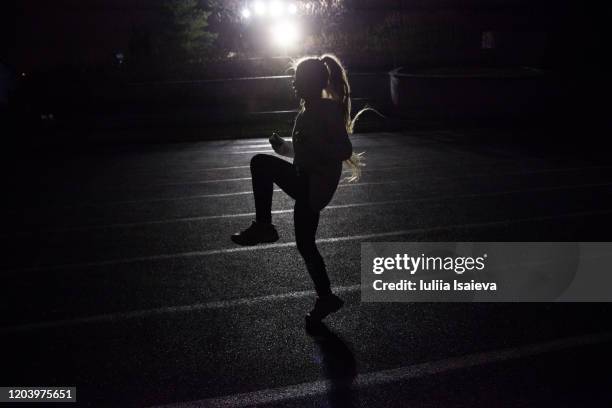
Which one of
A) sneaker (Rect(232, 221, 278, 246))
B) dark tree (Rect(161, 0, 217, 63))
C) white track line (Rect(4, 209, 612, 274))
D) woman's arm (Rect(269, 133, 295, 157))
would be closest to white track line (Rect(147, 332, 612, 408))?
sneaker (Rect(232, 221, 278, 246))

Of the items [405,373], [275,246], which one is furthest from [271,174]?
[275,246]

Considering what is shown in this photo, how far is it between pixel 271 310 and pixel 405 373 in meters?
1.37

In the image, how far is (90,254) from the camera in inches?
236

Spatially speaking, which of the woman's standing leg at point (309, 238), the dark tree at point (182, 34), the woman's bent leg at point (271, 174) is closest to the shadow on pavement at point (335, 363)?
the woman's standing leg at point (309, 238)

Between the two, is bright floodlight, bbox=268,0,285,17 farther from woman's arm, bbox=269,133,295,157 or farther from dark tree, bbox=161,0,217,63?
woman's arm, bbox=269,133,295,157

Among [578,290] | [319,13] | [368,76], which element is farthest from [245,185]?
[319,13]

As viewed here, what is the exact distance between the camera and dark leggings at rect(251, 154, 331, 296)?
3.79m

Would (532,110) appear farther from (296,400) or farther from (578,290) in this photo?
(296,400)

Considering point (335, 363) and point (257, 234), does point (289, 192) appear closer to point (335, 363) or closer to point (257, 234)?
point (257, 234)

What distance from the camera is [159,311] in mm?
4504

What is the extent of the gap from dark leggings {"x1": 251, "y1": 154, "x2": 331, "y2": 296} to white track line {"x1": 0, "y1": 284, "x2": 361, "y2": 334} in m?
0.85

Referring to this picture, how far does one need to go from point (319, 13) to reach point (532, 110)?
109 feet

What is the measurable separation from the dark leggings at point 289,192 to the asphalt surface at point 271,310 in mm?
669

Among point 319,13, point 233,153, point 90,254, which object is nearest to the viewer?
point 90,254
